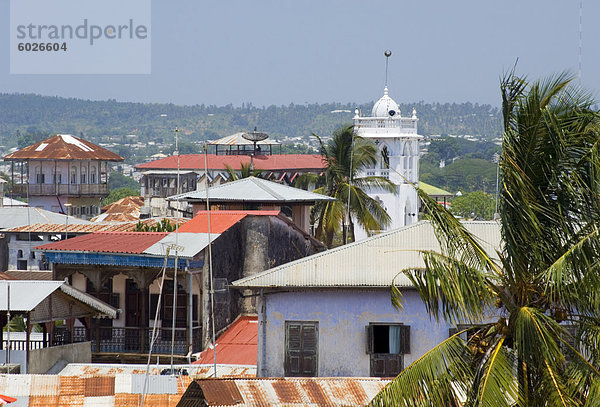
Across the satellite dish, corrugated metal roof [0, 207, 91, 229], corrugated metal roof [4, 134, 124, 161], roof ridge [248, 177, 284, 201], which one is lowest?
corrugated metal roof [0, 207, 91, 229]

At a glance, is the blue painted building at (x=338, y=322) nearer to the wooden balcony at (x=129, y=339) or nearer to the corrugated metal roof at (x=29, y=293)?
the corrugated metal roof at (x=29, y=293)

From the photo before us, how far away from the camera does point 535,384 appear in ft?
36.0

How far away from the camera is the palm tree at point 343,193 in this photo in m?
40.1

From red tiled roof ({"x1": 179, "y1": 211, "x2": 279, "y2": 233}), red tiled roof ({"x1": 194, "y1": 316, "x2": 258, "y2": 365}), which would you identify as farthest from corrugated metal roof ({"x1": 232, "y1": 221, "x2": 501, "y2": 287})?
red tiled roof ({"x1": 179, "y1": 211, "x2": 279, "y2": 233})

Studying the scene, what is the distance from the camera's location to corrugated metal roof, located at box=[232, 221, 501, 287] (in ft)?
63.4

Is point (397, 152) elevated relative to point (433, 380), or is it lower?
lower

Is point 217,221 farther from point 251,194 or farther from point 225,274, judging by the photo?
point 251,194

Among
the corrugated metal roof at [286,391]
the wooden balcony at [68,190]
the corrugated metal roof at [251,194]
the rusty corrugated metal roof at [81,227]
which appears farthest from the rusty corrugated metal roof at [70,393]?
the wooden balcony at [68,190]

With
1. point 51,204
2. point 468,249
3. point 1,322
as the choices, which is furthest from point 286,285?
point 51,204

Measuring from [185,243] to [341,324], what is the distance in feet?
21.1

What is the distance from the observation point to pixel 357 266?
19703mm

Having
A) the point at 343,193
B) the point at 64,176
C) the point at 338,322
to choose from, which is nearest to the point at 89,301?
the point at 338,322

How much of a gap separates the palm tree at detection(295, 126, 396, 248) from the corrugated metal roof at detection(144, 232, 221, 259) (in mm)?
13821

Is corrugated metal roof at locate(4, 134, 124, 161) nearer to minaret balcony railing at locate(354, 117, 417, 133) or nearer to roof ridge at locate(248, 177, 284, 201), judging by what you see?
minaret balcony railing at locate(354, 117, 417, 133)
